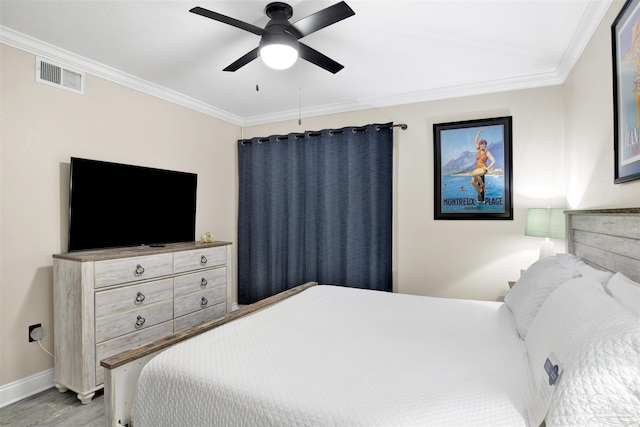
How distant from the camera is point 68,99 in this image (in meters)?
2.61

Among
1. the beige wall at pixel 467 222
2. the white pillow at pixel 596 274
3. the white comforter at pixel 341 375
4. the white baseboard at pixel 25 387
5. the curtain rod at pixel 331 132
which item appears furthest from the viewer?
the curtain rod at pixel 331 132

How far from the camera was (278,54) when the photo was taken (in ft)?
6.33

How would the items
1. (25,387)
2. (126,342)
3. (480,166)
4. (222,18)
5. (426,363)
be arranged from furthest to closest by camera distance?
(480,166) < (126,342) < (25,387) < (222,18) < (426,363)

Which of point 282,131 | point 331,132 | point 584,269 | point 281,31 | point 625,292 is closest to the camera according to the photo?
point 625,292

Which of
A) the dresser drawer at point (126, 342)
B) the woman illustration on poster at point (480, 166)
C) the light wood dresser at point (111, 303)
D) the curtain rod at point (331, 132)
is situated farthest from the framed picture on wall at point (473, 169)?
the dresser drawer at point (126, 342)

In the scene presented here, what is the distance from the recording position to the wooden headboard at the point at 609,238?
1394 millimetres

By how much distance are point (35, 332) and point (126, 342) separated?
614mm

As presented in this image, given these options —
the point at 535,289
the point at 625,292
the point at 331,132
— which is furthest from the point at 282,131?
the point at 625,292

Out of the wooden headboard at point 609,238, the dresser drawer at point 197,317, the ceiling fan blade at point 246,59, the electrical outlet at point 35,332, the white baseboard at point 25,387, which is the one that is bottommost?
the white baseboard at point 25,387

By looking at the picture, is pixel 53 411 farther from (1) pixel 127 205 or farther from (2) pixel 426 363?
(2) pixel 426 363

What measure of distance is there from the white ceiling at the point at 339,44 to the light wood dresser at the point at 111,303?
61.4 inches

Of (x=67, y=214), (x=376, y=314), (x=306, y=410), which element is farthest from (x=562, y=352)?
(x=67, y=214)

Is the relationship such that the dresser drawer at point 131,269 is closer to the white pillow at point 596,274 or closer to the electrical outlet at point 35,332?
the electrical outlet at point 35,332

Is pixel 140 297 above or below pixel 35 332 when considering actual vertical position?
above
